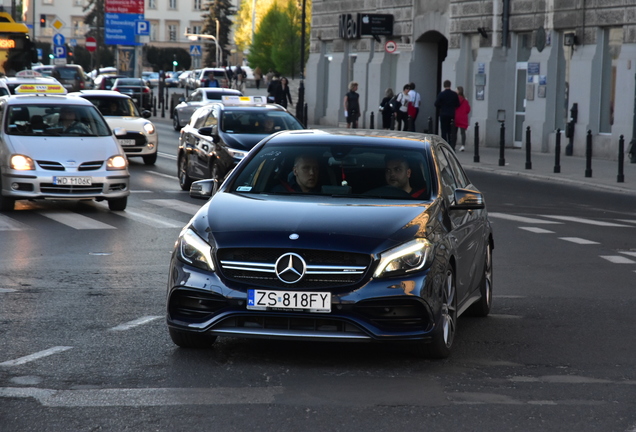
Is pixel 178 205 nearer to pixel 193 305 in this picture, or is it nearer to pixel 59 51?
pixel 193 305

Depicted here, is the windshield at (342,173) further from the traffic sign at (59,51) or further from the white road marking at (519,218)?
the traffic sign at (59,51)

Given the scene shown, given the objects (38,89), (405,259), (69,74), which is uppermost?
(38,89)

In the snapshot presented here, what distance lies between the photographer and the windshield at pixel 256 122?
2014 centimetres

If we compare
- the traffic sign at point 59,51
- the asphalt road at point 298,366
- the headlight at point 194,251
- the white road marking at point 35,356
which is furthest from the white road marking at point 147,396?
the traffic sign at point 59,51

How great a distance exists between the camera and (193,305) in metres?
7.14

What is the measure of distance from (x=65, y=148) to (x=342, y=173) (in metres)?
9.42

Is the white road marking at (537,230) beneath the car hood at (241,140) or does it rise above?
beneath

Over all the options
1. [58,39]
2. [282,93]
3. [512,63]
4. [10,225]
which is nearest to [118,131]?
[10,225]

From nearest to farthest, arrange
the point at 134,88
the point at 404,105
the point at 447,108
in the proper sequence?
1. the point at 447,108
2. the point at 404,105
3. the point at 134,88

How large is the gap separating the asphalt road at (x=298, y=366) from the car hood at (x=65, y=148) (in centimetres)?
430

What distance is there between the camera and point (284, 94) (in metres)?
46.1

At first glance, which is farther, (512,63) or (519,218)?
(512,63)

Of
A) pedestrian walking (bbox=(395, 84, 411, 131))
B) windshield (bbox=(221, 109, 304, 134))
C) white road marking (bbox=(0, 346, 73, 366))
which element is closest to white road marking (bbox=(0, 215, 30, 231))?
windshield (bbox=(221, 109, 304, 134))

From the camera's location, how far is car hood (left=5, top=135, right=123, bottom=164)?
54.3 ft
